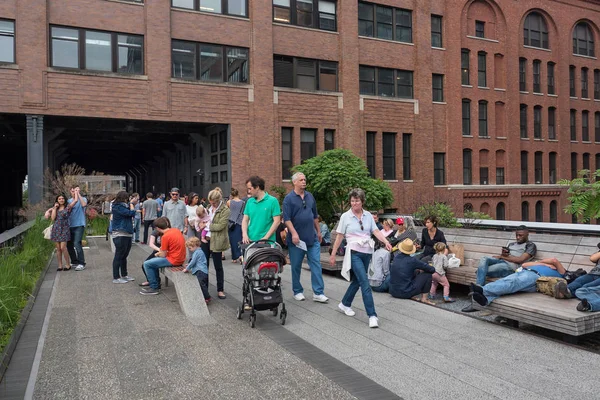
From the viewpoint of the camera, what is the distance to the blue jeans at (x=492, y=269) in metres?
7.67

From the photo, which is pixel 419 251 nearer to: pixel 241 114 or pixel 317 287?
pixel 317 287

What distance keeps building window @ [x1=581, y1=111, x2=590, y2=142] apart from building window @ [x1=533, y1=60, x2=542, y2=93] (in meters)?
6.44

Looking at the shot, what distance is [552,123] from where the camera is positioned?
125 ft

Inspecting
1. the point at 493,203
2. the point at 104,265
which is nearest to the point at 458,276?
the point at 104,265

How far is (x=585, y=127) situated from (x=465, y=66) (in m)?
15.0

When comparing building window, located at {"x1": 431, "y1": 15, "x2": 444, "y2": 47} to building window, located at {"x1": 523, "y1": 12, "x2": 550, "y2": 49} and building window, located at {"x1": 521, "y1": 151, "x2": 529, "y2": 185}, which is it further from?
building window, located at {"x1": 521, "y1": 151, "x2": 529, "y2": 185}

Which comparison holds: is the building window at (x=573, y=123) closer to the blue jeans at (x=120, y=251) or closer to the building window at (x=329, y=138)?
the building window at (x=329, y=138)

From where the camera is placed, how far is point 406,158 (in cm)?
2973

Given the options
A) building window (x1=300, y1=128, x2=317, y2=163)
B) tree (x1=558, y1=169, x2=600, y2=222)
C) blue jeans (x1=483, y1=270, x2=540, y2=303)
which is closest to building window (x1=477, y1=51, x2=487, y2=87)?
building window (x1=300, y1=128, x2=317, y2=163)

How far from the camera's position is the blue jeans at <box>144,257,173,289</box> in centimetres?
855

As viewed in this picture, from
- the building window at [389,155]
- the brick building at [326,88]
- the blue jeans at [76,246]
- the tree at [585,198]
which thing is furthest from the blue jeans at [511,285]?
the building window at [389,155]

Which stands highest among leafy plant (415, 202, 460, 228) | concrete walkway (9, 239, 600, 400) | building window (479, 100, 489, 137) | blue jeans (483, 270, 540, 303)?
building window (479, 100, 489, 137)

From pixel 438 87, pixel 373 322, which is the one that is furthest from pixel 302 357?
pixel 438 87

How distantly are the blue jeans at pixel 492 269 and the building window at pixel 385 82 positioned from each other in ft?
71.0
